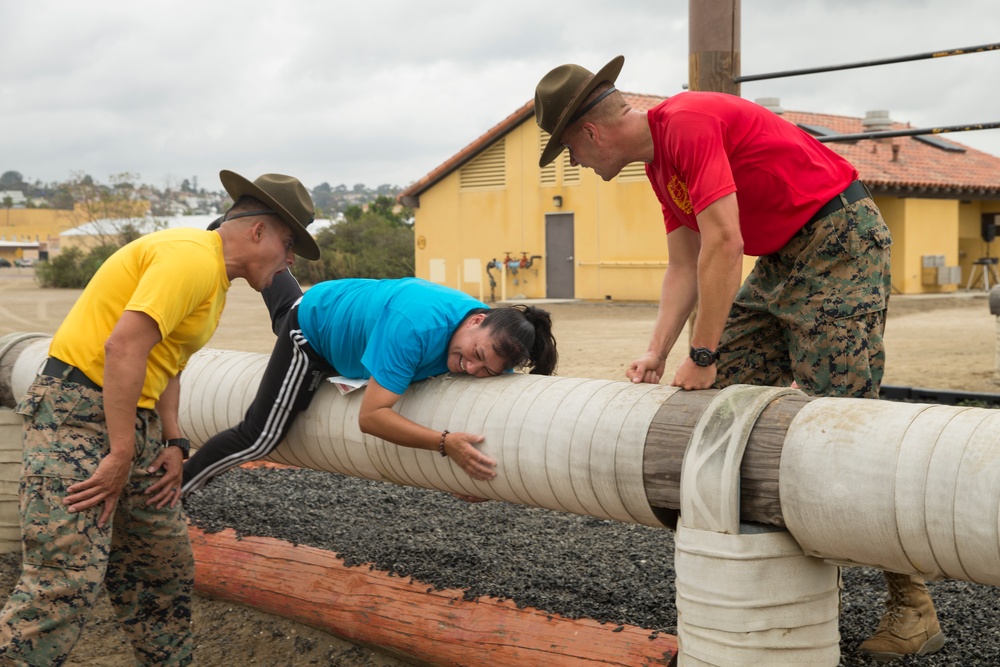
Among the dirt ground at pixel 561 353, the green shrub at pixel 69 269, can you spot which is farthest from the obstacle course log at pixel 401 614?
the green shrub at pixel 69 269

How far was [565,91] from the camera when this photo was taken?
2.68 m

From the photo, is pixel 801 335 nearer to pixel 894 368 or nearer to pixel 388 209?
pixel 894 368

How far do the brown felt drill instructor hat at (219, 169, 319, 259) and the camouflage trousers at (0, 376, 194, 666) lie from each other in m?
0.69

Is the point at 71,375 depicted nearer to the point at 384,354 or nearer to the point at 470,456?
the point at 384,354

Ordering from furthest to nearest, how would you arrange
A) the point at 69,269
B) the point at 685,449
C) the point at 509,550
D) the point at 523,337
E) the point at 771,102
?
the point at 69,269 → the point at 771,102 → the point at 509,550 → the point at 523,337 → the point at 685,449

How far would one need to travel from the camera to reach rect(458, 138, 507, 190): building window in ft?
77.9

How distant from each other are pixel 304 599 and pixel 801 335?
6.39 feet

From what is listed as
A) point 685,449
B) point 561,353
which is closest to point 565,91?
point 685,449

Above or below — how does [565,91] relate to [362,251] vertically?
above

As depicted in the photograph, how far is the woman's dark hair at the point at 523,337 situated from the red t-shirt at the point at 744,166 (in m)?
0.54

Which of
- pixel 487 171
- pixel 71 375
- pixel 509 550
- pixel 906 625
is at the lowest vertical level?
pixel 509 550

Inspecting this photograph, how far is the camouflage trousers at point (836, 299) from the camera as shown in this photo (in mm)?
2910

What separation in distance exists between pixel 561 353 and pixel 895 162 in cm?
1364

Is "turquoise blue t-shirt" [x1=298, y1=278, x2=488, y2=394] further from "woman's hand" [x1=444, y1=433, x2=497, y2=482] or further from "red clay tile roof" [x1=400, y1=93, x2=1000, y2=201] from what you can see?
"red clay tile roof" [x1=400, y1=93, x2=1000, y2=201]
